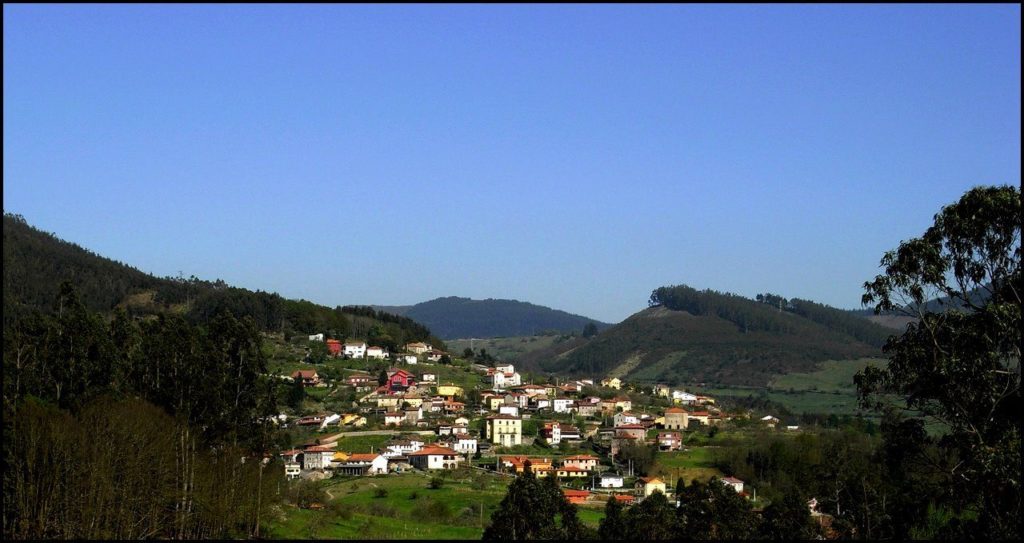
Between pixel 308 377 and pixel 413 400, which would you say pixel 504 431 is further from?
pixel 308 377

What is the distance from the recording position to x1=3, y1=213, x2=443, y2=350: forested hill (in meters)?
126

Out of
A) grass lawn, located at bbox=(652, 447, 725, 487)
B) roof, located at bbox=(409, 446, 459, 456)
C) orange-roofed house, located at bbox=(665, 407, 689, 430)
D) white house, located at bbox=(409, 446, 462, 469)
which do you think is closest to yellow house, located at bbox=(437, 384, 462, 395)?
orange-roofed house, located at bbox=(665, 407, 689, 430)

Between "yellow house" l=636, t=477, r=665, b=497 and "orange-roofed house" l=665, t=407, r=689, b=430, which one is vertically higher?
"orange-roofed house" l=665, t=407, r=689, b=430

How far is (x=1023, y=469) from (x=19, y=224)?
15721cm

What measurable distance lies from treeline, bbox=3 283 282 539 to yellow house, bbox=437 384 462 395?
6679 cm

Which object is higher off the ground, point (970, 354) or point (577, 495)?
point (970, 354)

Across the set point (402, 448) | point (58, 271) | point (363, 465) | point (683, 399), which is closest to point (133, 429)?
point (363, 465)

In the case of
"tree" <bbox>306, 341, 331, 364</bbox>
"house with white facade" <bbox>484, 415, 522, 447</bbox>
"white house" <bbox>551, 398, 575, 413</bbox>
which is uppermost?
"tree" <bbox>306, 341, 331, 364</bbox>

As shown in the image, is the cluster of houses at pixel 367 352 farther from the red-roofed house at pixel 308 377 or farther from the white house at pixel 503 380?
the red-roofed house at pixel 308 377

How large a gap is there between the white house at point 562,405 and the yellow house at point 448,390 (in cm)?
935

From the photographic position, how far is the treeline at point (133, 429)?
Result: 31000 millimetres

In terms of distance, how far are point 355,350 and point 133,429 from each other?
94.2 meters

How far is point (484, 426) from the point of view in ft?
299

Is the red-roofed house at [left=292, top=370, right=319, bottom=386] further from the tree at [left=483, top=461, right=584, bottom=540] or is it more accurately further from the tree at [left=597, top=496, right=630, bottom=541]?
the tree at [left=483, top=461, right=584, bottom=540]
